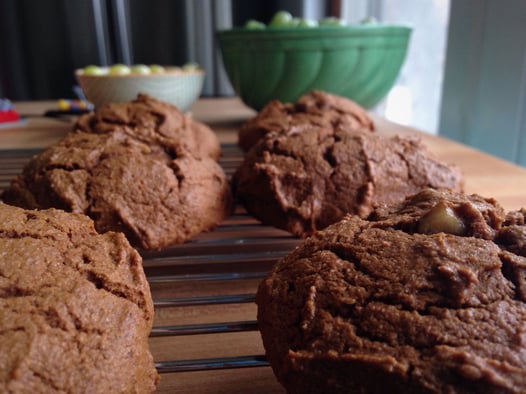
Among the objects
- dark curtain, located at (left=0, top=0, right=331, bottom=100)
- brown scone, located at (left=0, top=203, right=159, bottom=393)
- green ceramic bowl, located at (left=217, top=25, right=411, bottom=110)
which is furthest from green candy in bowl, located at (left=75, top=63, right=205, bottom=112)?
dark curtain, located at (left=0, top=0, right=331, bottom=100)

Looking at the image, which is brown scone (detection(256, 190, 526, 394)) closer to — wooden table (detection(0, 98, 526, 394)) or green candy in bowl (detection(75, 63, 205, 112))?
wooden table (detection(0, 98, 526, 394))

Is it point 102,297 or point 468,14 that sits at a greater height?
point 468,14

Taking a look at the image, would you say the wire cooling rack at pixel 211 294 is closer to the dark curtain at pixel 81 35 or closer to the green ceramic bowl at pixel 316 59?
the green ceramic bowl at pixel 316 59

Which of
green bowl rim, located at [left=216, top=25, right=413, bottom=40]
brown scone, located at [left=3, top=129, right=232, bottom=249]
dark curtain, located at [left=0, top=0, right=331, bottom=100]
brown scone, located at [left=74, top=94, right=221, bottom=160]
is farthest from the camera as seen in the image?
dark curtain, located at [left=0, top=0, right=331, bottom=100]

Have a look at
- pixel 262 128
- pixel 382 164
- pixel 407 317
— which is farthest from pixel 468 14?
pixel 407 317

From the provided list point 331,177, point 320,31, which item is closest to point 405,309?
point 331,177

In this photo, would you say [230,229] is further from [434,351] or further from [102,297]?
[434,351]
